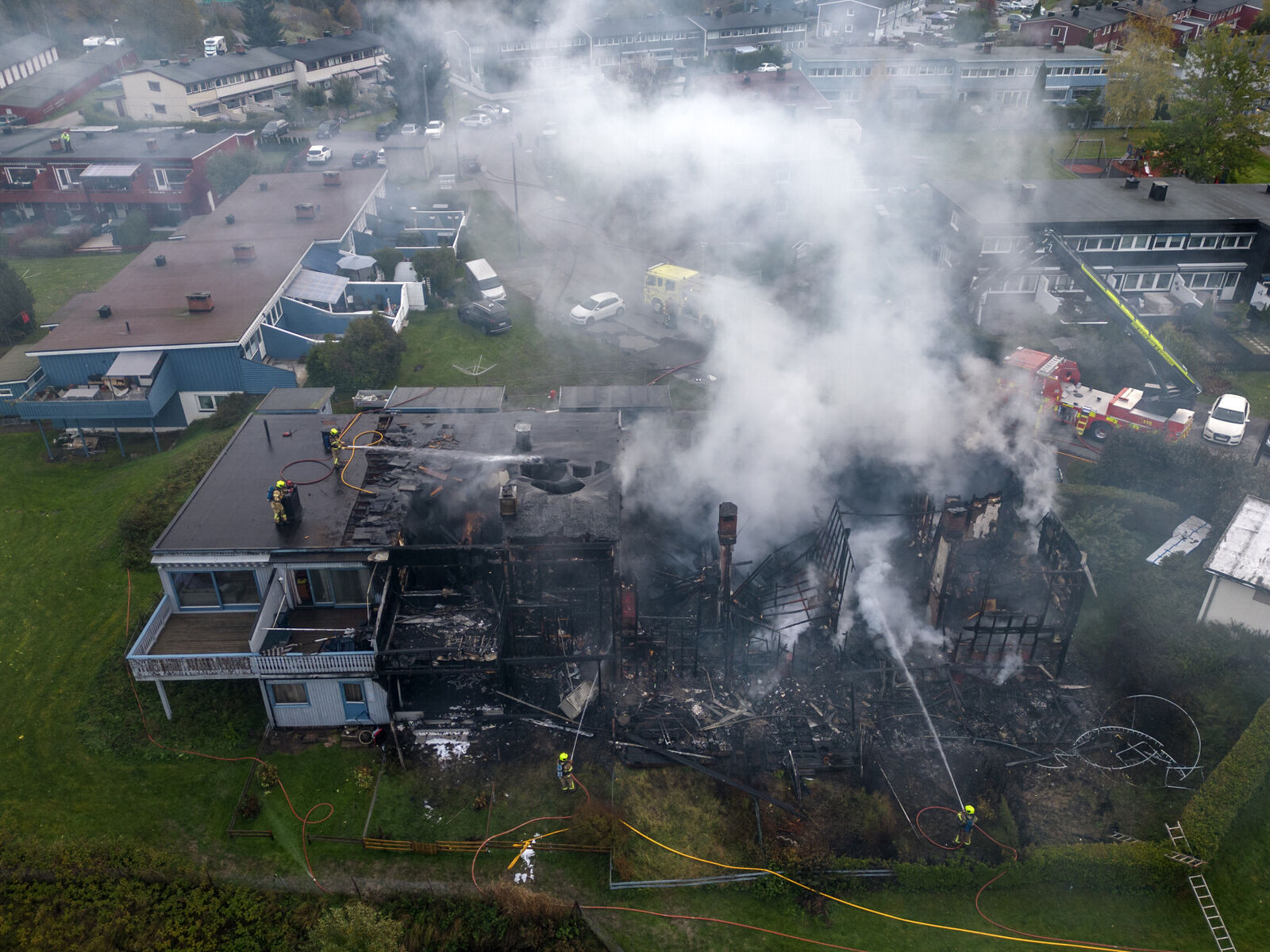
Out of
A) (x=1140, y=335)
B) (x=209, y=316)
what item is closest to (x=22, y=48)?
(x=209, y=316)

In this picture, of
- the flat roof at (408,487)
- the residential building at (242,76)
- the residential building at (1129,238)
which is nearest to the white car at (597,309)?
the flat roof at (408,487)

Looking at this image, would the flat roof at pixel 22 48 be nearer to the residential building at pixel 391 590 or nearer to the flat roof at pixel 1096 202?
the residential building at pixel 391 590

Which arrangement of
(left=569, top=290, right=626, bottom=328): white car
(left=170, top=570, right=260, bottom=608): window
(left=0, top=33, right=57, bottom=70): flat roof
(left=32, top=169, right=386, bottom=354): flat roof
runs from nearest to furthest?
(left=170, top=570, right=260, bottom=608): window → (left=32, top=169, right=386, bottom=354): flat roof → (left=569, top=290, right=626, bottom=328): white car → (left=0, top=33, right=57, bottom=70): flat roof

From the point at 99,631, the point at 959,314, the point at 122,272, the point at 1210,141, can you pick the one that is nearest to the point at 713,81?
the point at 959,314

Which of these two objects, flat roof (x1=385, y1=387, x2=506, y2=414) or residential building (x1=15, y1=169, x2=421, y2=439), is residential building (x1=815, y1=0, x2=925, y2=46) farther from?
flat roof (x1=385, y1=387, x2=506, y2=414)

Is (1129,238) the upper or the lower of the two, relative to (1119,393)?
upper

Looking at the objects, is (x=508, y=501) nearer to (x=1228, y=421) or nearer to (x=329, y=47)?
(x=1228, y=421)

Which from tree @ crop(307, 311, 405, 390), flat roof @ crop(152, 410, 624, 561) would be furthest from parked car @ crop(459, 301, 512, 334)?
flat roof @ crop(152, 410, 624, 561)
